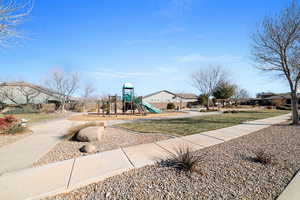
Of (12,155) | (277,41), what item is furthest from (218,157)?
(277,41)

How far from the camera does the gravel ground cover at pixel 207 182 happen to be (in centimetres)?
215

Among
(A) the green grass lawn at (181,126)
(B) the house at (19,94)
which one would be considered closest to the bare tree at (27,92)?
(B) the house at (19,94)

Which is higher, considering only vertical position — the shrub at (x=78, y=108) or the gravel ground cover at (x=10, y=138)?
the shrub at (x=78, y=108)

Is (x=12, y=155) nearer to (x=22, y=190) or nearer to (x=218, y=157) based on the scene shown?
(x=22, y=190)

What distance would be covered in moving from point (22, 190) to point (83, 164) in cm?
111

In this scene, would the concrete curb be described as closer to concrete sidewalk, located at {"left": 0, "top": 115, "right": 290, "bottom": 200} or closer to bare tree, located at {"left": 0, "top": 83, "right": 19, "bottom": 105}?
concrete sidewalk, located at {"left": 0, "top": 115, "right": 290, "bottom": 200}

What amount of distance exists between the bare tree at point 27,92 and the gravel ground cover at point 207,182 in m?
30.1

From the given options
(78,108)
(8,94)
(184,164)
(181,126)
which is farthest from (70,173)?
(8,94)

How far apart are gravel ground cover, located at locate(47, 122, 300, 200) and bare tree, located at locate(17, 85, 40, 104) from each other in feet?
98.7

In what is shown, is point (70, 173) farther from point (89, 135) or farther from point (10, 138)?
point (10, 138)

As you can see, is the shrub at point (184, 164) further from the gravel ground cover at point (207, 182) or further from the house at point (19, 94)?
the house at point (19, 94)

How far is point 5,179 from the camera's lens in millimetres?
2619

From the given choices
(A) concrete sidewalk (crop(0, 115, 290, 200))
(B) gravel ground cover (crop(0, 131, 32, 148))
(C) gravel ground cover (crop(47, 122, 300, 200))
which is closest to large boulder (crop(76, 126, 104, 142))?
(A) concrete sidewalk (crop(0, 115, 290, 200))

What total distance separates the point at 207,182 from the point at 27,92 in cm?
3224
